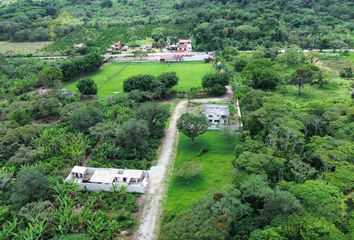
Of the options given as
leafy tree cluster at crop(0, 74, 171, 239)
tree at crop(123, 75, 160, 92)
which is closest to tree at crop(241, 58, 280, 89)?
leafy tree cluster at crop(0, 74, 171, 239)

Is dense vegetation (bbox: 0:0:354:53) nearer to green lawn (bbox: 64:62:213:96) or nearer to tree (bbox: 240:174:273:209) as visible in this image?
green lawn (bbox: 64:62:213:96)

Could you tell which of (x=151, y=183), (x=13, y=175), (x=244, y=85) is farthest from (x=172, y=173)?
(x=244, y=85)

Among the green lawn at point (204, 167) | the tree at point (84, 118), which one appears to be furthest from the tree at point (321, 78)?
the tree at point (84, 118)

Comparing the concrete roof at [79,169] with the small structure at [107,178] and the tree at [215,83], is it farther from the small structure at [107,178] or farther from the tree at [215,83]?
the tree at [215,83]

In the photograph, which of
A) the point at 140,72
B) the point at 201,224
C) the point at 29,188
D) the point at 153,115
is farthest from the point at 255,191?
the point at 140,72

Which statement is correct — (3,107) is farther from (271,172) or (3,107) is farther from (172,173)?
(271,172)
